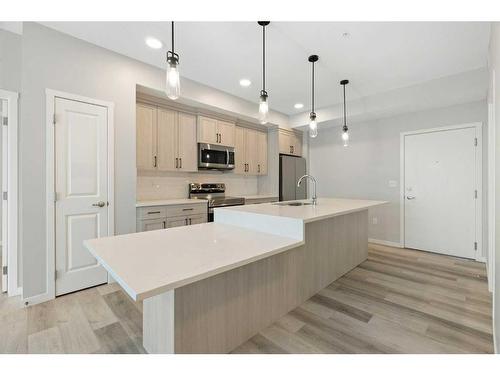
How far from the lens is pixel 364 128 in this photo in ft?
14.9

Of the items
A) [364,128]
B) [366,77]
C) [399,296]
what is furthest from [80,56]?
[364,128]

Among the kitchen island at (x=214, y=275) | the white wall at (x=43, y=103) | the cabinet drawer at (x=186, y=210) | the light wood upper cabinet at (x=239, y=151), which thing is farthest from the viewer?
the light wood upper cabinet at (x=239, y=151)

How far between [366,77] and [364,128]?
1.47m

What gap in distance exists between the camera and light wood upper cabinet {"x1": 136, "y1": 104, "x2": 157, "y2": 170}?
315 centimetres

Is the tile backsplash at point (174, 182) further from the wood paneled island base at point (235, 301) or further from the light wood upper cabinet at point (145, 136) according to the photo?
the wood paneled island base at point (235, 301)

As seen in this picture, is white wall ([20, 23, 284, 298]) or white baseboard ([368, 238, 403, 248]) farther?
white baseboard ([368, 238, 403, 248])

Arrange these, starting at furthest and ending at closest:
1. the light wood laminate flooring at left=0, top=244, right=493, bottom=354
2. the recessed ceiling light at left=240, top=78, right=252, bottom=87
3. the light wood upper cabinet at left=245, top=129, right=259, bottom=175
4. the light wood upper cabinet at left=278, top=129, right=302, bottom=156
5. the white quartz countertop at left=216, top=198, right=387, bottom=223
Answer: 1. the light wood upper cabinet at left=278, top=129, right=302, bottom=156
2. the light wood upper cabinet at left=245, top=129, right=259, bottom=175
3. the recessed ceiling light at left=240, top=78, right=252, bottom=87
4. the white quartz countertop at left=216, top=198, right=387, bottom=223
5. the light wood laminate flooring at left=0, top=244, right=493, bottom=354

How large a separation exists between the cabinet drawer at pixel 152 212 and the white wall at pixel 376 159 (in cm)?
350

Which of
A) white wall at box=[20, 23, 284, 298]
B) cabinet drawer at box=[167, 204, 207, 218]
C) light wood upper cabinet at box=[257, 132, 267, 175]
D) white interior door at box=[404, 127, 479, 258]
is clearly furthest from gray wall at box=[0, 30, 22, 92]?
white interior door at box=[404, 127, 479, 258]

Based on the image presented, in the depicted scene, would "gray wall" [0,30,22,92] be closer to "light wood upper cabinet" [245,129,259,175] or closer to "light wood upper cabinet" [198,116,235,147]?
"light wood upper cabinet" [198,116,235,147]

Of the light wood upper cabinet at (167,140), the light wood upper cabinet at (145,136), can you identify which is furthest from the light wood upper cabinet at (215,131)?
the light wood upper cabinet at (145,136)

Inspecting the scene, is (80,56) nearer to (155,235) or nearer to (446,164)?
(155,235)

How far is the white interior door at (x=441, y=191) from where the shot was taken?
3.49 meters

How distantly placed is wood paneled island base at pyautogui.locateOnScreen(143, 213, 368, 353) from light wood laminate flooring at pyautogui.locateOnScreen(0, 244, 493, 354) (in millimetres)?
114
